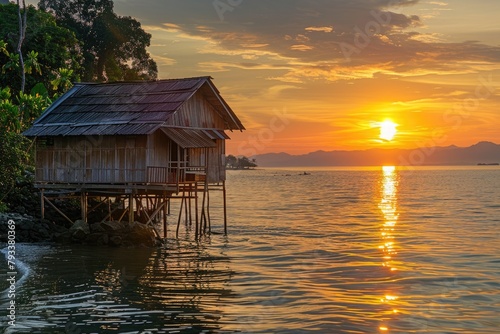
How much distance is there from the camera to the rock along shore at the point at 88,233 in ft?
95.1

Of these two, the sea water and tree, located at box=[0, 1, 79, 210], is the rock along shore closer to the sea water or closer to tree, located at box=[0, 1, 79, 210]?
the sea water

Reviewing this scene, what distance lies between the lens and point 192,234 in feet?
120

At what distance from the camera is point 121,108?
30.7 meters

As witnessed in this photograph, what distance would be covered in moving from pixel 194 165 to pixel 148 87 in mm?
4475

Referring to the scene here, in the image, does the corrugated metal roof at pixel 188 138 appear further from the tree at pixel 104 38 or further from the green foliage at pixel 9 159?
the tree at pixel 104 38

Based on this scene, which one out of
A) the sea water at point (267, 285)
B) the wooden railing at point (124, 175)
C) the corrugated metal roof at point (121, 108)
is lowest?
the sea water at point (267, 285)

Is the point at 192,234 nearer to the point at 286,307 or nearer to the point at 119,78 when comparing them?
→ the point at 286,307

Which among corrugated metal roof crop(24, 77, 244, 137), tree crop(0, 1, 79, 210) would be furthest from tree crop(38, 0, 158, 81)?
corrugated metal roof crop(24, 77, 244, 137)

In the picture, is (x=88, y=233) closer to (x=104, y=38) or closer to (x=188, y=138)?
(x=188, y=138)

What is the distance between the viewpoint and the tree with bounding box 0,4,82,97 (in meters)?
48.0

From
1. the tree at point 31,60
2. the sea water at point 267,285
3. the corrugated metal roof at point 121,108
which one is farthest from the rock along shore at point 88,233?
the tree at point 31,60

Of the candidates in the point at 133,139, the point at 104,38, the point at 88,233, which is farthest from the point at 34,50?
the point at 88,233

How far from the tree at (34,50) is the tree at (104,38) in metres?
11.2

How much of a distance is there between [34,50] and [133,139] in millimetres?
25099
